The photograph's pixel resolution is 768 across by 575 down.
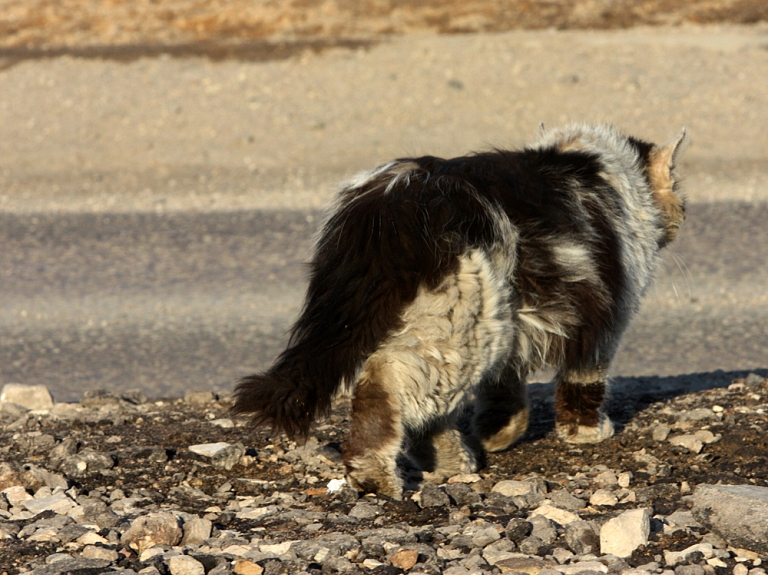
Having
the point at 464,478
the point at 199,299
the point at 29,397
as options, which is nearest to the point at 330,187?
the point at 199,299

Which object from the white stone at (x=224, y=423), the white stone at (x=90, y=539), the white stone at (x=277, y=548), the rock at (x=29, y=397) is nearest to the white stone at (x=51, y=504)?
the white stone at (x=90, y=539)

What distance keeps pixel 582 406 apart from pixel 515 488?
1.00m

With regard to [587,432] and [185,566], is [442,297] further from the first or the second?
[587,432]

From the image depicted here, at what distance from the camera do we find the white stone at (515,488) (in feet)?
14.0

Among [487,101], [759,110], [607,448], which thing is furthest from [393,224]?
[759,110]

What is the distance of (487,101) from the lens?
15391 mm

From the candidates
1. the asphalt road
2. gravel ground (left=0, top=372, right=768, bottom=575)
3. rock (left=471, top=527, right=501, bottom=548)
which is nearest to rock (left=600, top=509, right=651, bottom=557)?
gravel ground (left=0, top=372, right=768, bottom=575)

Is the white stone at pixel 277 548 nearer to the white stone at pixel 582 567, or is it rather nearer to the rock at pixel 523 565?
the rock at pixel 523 565

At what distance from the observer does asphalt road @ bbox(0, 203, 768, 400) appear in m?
7.59

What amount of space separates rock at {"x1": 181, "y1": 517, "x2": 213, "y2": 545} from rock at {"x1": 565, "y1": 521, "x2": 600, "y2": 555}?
1320 millimetres

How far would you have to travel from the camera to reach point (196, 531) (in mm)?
3764

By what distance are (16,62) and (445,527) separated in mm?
15888

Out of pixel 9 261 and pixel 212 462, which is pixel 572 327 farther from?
pixel 9 261

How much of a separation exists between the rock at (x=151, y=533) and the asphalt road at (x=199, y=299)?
3.25 metres
